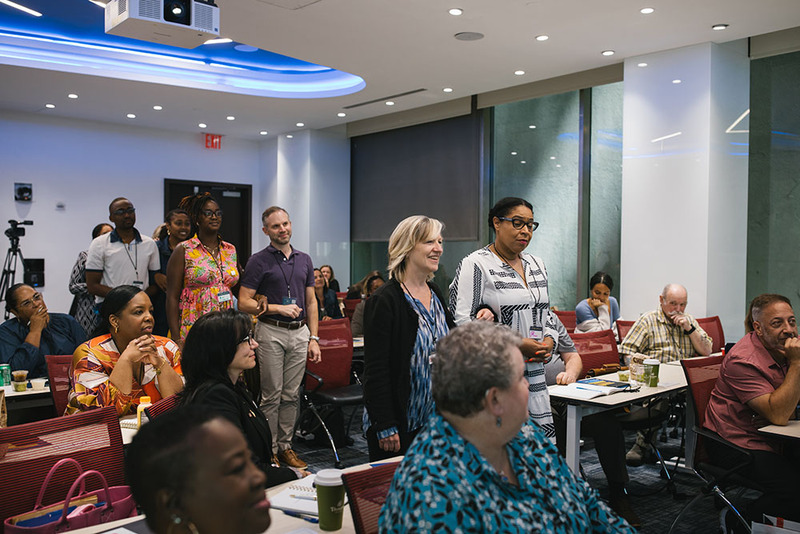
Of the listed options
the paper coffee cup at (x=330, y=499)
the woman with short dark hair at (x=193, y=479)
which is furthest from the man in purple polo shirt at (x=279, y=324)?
the woman with short dark hair at (x=193, y=479)

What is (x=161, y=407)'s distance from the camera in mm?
2568

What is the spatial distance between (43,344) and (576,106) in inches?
254

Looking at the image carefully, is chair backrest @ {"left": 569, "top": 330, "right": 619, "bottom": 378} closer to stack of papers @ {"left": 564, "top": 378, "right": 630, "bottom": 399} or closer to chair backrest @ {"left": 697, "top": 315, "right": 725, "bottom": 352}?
stack of papers @ {"left": 564, "top": 378, "right": 630, "bottom": 399}

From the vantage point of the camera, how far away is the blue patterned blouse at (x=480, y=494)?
58.3 inches

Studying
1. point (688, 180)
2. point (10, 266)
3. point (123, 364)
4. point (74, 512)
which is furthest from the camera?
point (10, 266)

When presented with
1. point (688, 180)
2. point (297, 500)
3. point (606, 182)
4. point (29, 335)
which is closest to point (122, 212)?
point (29, 335)

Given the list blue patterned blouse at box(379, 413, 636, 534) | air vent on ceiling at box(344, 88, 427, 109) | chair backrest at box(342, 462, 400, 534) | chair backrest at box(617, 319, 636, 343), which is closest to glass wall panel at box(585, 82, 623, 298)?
chair backrest at box(617, 319, 636, 343)

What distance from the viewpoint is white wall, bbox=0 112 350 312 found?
1017cm

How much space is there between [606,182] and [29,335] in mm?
6300

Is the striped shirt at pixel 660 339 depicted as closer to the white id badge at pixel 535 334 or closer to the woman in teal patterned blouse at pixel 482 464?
the white id badge at pixel 535 334

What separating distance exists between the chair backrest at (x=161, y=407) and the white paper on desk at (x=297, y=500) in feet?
1.89

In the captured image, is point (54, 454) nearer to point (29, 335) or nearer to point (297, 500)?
point (297, 500)

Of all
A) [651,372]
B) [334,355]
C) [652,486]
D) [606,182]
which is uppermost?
[606,182]

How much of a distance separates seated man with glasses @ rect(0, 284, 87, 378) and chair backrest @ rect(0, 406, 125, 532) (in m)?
2.31
